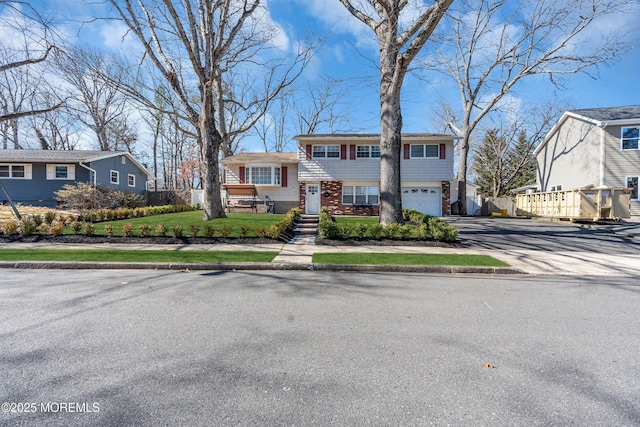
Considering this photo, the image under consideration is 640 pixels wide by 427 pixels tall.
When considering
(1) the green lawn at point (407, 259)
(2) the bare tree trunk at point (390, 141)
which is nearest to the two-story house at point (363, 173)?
(2) the bare tree trunk at point (390, 141)

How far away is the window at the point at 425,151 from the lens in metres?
21.5

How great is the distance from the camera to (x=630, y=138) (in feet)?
64.7

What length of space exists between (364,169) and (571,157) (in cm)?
1573

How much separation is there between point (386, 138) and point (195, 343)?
1014 cm

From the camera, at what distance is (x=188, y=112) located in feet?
48.4

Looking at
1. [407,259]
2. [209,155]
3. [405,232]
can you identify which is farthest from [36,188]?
[407,259]

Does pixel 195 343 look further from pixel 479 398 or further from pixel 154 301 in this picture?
pixel 479 398

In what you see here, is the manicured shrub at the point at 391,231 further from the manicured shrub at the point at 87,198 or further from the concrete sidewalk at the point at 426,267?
the manicured shrub at the point at 87,198

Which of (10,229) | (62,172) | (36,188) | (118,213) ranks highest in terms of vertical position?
(62,172)

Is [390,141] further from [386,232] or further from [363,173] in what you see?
[363,173]

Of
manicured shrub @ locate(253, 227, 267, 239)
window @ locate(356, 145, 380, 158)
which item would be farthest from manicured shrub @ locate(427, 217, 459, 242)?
window @ locate(356, 145, 380, 158)

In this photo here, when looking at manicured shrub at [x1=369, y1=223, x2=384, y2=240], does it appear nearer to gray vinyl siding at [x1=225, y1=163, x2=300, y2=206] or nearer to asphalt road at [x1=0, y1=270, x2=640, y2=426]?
asphalt road at [x1=0, y1=270, x2=640, y2=426]

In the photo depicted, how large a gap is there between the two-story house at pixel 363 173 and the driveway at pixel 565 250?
844 cm

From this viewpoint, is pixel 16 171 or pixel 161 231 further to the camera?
pixel 16 171
